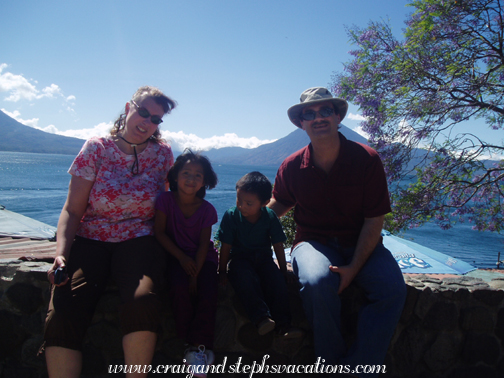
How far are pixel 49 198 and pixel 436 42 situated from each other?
41140mm

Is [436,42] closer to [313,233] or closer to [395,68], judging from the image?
[395,68]

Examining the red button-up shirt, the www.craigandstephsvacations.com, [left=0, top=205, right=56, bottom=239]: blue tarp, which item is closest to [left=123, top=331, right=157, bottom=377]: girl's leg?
the www.craigandstephsvacations.com

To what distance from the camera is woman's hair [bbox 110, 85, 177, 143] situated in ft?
8.82

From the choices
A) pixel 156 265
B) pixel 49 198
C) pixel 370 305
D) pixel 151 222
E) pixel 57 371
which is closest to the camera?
pixel 57 371

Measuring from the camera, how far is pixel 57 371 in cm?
182

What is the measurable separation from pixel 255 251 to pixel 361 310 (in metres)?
0.88

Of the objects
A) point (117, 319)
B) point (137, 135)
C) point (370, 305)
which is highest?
point (137, 135)

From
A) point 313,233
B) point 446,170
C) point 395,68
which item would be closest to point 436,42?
point 395,68

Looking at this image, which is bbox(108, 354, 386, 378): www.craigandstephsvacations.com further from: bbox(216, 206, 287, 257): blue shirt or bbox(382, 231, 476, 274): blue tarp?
bbox(382, 231, 476, 274): blue tarp

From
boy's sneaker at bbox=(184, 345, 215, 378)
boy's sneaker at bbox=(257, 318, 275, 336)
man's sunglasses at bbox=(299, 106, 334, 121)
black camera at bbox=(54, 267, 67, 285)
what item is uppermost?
man's sunglasses at bbox=(299, 106, 334, 121)

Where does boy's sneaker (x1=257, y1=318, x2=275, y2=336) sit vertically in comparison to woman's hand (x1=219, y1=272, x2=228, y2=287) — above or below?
below

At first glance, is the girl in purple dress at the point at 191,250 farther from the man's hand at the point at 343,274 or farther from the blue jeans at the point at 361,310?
the man's hand at the point at 343,274

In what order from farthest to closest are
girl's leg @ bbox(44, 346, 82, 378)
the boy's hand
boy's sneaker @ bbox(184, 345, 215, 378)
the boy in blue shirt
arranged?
1. the boy's hand
2. the boy in blue shirt
3. boy's sneaker @ bbox(184, 345, 215, 378)
4. girl's leg @ bbox(44, 346, 82, 378)

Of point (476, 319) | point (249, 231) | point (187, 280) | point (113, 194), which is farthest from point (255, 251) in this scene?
point (476, 319)
